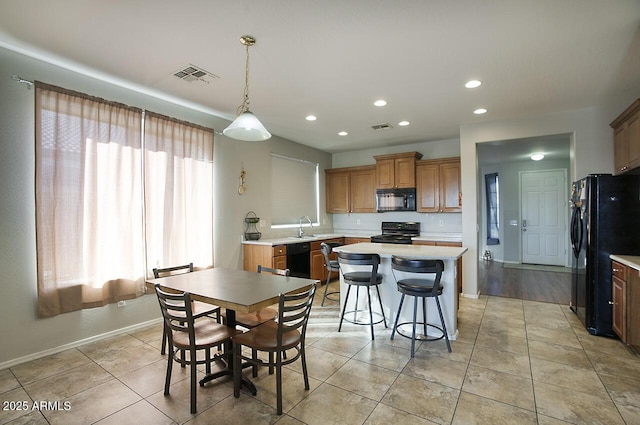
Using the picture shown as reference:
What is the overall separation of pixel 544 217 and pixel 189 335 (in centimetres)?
842

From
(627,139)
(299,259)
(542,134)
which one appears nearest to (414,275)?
(299,259)

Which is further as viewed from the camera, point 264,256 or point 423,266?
point 264,256

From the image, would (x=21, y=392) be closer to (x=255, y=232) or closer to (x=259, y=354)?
(x=259, y=354)

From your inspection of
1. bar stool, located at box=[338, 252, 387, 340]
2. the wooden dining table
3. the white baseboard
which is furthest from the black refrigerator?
the white baseboard

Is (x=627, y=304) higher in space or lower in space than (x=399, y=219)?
lower

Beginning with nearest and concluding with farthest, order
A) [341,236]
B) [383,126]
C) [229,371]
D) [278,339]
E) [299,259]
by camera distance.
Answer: [278,339] < [229,371] < [383,126] < [299,259] < [341,236]

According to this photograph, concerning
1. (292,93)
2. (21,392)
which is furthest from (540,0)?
(21,392)

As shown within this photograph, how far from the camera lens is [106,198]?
332 cm

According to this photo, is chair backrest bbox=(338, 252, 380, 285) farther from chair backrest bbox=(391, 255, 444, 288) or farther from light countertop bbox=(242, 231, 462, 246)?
light countertop bbox=(242, 231, 462, 246)

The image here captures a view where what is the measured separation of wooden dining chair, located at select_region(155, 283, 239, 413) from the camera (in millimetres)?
2094

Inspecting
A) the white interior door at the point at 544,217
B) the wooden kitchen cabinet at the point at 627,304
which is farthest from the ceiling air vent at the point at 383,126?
the white interior door at the point at 544,217

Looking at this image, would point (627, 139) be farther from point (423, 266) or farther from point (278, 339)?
point (278, 339)

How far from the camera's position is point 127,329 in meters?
3.54

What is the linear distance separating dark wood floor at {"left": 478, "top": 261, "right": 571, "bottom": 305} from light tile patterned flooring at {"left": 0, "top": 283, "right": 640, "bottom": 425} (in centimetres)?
157
